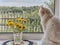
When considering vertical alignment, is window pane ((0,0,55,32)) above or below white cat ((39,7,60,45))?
above

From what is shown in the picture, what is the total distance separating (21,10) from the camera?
2.13 meters

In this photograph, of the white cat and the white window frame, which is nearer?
the white cat

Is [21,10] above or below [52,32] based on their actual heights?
above

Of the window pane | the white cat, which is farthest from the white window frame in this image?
the white cat

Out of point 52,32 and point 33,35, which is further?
point 33,35

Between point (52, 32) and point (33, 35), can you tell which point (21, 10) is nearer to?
point (33, 35)

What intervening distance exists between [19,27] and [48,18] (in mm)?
357

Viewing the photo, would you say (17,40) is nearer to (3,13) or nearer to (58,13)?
(3,13)

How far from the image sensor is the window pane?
2.11m

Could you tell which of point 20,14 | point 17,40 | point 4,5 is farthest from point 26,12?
point 17,40

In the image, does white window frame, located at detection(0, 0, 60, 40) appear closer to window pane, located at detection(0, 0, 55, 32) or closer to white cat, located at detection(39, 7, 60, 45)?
window pane, located at detection(0, 0, 55, 32)

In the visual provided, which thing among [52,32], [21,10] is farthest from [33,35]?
[52,32]

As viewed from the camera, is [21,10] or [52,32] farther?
[21,10]

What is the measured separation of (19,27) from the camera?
1.78 meters
